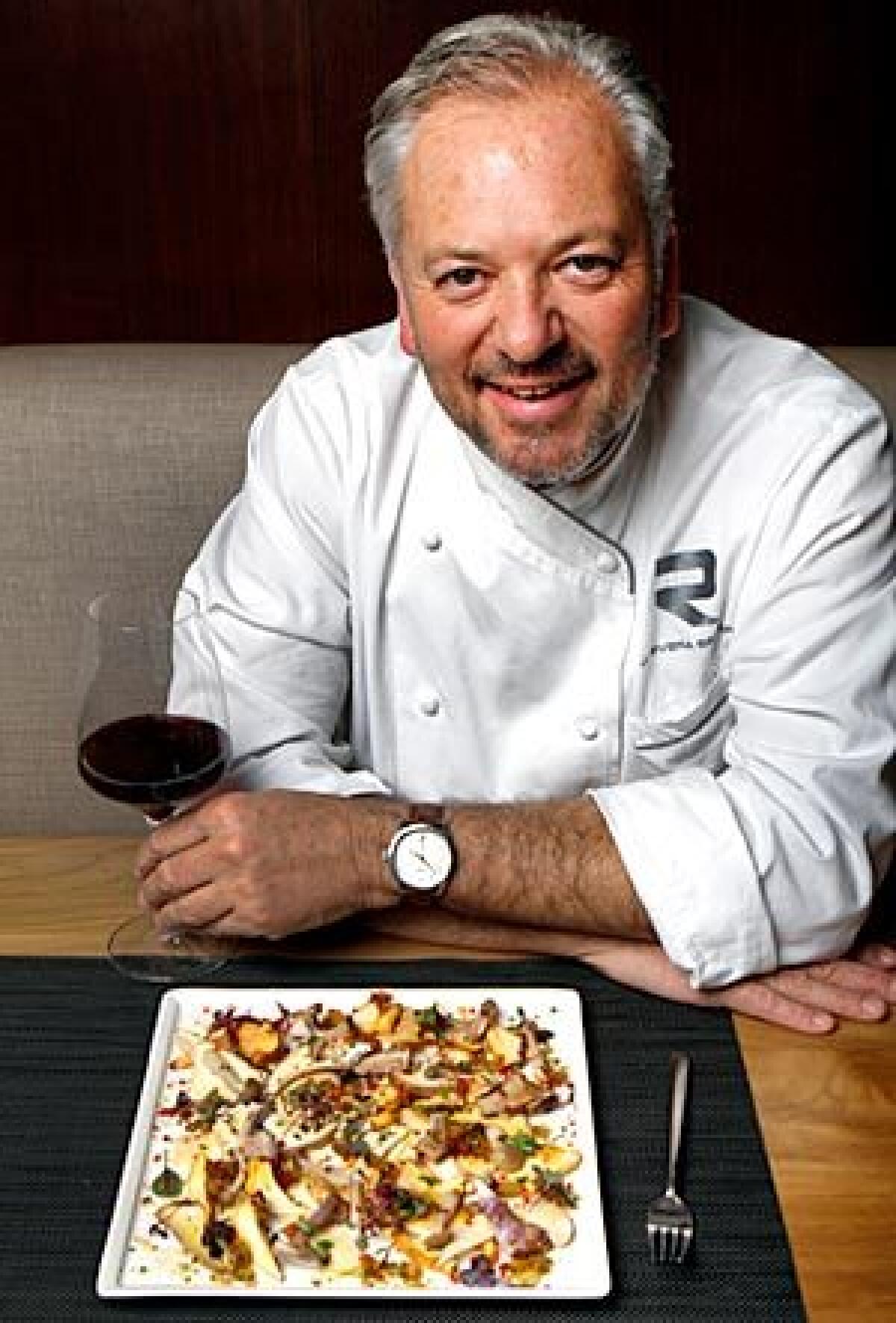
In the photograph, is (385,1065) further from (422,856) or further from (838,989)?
(838,989)

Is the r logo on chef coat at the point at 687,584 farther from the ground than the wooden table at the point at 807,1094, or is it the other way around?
the r logo on chef coat at the point at 687,584

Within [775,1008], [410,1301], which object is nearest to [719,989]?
[775,1008]

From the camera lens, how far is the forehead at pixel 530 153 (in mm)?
1600

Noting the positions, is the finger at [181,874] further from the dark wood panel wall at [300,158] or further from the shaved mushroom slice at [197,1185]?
the dark wood panel wall at [300,158]

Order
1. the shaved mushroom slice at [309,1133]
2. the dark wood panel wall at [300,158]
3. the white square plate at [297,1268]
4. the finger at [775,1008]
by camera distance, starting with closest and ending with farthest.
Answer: the white square plate at [297,1268]
the shaved mushroom slice at [309,1133]
the finger at [775,1008]
the dark wood panel wall at [300,158]

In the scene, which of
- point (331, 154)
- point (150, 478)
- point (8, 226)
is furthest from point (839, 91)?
point (150, 478)

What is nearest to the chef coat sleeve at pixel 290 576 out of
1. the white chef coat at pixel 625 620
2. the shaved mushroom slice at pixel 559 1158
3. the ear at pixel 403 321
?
the white chef coat at pixel 625 620

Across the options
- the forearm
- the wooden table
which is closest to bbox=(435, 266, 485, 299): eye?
the forearm

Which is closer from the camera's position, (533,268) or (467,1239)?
(467,1239)

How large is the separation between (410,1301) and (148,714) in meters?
0.46

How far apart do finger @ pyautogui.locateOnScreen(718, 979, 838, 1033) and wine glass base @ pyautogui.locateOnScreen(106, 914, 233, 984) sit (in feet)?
1.18

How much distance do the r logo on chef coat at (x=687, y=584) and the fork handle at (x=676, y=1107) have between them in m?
0.49

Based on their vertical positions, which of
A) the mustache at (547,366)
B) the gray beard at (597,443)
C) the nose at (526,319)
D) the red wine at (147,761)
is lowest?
the red wine at (147,761)

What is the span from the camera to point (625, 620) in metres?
1.80
